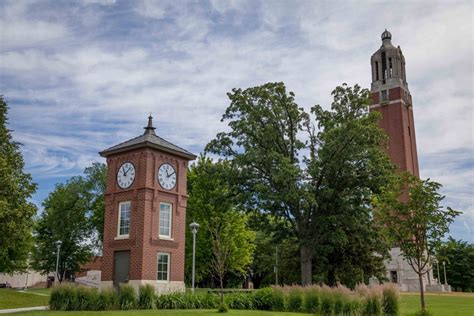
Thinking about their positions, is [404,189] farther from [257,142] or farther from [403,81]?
[403,81]

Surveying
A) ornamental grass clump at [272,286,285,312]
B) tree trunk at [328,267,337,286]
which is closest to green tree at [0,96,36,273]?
ornamental grass clump at [272,286,285,312]

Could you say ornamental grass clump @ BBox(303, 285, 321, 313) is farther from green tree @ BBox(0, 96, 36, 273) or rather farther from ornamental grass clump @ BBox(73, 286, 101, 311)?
green tree @ BBox(0, 96, 36, 273)

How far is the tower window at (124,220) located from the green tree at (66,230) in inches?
879

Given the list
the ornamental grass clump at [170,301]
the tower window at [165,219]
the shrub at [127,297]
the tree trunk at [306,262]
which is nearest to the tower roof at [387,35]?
the tree trunk at [306,262]

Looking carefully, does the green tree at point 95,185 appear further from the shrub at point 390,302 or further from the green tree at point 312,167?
the shrub at point 390,302

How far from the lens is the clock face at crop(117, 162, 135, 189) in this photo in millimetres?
23500

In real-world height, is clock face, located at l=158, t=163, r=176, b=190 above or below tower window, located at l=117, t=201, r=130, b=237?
above

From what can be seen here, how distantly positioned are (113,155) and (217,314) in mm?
12390

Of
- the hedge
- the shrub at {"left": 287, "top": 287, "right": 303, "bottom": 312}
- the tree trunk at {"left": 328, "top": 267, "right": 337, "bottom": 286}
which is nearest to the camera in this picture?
the hedge

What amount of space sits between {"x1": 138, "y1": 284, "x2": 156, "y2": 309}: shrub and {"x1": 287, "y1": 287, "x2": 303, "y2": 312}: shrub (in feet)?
17.3

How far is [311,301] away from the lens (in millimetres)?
16359

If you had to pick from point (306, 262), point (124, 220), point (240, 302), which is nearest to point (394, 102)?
point (306, 262)

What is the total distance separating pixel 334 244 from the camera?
28.4 metres

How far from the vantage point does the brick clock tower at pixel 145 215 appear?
2244 centimetres
